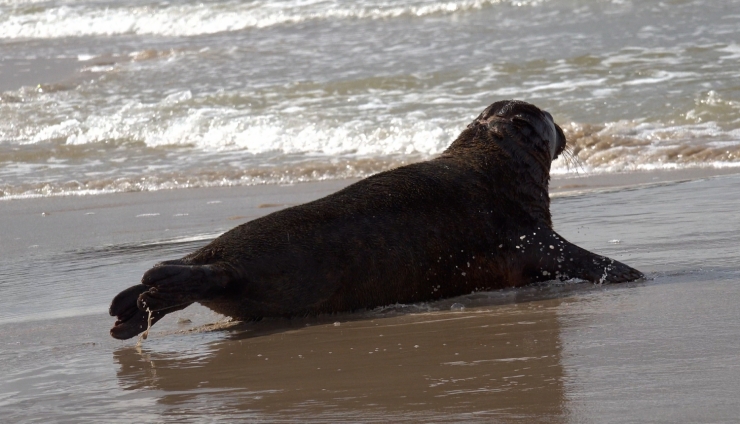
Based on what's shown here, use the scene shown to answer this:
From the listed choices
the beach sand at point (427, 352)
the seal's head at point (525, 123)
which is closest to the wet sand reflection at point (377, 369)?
the beach sand at point (427, 352)

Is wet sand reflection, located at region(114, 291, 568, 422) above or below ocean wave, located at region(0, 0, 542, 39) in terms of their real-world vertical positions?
below

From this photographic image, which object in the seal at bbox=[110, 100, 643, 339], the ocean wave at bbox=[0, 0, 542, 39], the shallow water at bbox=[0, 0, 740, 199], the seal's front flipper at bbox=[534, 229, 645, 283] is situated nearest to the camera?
the seal at bbox=[110, 100, 643, 339]

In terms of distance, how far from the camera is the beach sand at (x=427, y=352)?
3162 millimetres

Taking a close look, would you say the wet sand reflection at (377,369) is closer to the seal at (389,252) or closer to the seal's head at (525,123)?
the seal at (389,252)

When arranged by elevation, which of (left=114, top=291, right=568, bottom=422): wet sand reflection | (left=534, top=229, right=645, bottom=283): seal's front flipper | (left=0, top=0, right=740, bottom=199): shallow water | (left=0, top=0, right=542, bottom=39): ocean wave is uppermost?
(left=0, top=0, right=542, bottom=39): ocean wave

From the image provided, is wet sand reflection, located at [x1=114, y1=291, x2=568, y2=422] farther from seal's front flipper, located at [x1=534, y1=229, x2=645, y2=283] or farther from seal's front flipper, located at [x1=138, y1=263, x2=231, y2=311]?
seal's front flipper, located at [x1=534, y1=229, x2=645, y2=283]

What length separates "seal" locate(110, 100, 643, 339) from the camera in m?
4.45

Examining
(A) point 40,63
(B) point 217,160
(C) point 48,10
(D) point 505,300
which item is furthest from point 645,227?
(C) point 48,10

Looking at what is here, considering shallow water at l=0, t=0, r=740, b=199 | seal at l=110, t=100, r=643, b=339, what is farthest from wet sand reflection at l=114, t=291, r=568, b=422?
shallow water at l=0, t=0, r=740, b=199

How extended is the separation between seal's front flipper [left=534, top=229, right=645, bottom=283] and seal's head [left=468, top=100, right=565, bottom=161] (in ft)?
2.54

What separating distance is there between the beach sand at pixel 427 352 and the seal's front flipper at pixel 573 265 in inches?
2.8

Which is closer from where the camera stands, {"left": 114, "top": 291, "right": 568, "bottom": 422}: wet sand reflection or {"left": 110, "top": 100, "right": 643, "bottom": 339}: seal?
{"left": 114, "top": 291, "right": 568, "bottom": 422}: wet sand reflection

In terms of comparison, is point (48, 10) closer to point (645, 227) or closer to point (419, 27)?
point (419, 27)

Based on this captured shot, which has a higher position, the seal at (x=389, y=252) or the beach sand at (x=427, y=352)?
the seal at (x=389, y=252)
